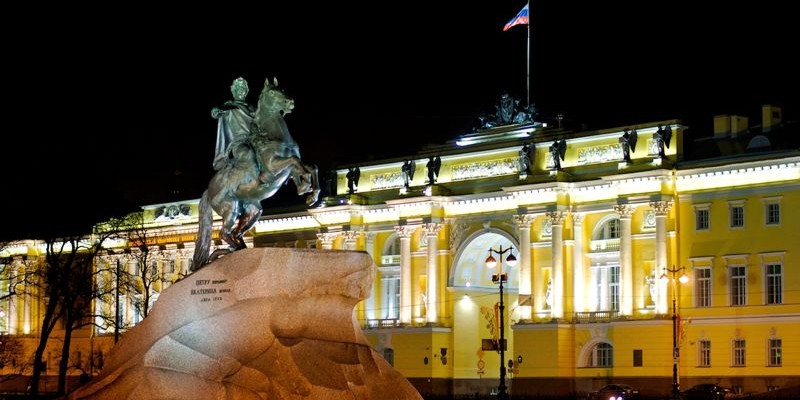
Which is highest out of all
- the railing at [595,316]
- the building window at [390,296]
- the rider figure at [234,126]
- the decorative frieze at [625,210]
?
the decorative frieze at [625,210]

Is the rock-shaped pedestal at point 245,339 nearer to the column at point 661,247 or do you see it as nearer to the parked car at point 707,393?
the parked car at point 707,393

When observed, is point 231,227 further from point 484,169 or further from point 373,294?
point 373,294

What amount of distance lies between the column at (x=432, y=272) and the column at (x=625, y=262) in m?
12.5

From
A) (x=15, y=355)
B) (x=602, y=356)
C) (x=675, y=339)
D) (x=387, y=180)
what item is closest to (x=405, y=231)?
(x=387, y=180)

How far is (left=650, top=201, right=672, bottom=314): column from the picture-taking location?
245ft

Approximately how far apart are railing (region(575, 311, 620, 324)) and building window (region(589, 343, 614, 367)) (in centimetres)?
134

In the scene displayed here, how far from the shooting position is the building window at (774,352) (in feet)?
234

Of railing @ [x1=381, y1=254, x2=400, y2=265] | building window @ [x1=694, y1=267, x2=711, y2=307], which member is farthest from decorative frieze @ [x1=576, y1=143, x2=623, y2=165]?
railing @ [x1=381, y1=254, x2=400, y2=265]

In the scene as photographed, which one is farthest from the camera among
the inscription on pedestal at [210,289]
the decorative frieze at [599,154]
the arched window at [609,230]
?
the arched window at [609,230]

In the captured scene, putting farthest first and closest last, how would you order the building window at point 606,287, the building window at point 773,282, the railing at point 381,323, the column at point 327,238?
the column at point 327,238 → the railing at point 381,323 → the building window at point 606,287 → the building window at point 773,282

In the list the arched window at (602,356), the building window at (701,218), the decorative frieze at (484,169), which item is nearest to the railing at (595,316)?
the arched window at (602,356)

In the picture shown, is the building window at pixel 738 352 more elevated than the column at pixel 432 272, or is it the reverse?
the column at pixel 432 272

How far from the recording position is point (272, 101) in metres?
26.8

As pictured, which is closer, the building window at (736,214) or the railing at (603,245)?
the building window at (736,214)
